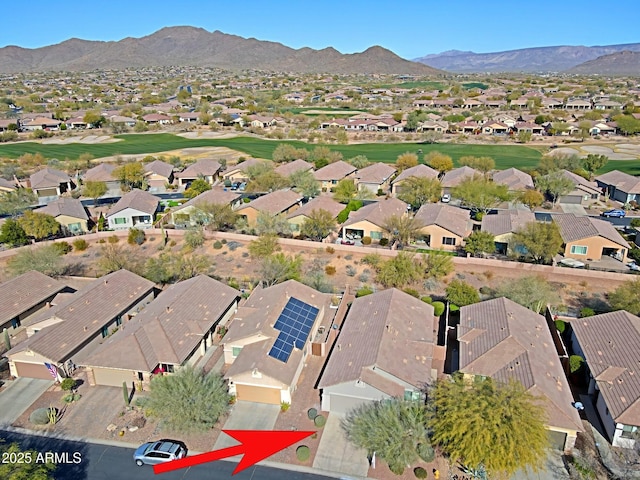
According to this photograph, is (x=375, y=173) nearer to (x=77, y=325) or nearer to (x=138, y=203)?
(x=138, y=203)

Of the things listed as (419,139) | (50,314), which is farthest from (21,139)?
(50,314)

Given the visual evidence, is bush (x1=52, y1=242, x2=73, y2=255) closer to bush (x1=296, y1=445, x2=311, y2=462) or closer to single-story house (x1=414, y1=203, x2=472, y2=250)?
bush (x1=296, y1=445, x2=311, y2=462)

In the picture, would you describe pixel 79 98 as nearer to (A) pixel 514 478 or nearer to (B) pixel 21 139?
(B) pixel 21 139

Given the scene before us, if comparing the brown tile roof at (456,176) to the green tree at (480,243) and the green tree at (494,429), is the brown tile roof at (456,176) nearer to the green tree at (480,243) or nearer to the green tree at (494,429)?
the green tree at (480,243)

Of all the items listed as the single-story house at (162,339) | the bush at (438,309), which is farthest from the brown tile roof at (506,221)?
the single-story house at (162,339)

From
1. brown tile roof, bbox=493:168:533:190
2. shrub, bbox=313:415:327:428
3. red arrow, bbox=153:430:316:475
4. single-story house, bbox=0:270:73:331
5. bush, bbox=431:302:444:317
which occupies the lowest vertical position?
red arrow, bbox=153:430:316:475

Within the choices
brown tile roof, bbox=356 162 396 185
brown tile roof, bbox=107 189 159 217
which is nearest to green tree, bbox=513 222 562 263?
brown tile roof, bbox=356 162 396 185
